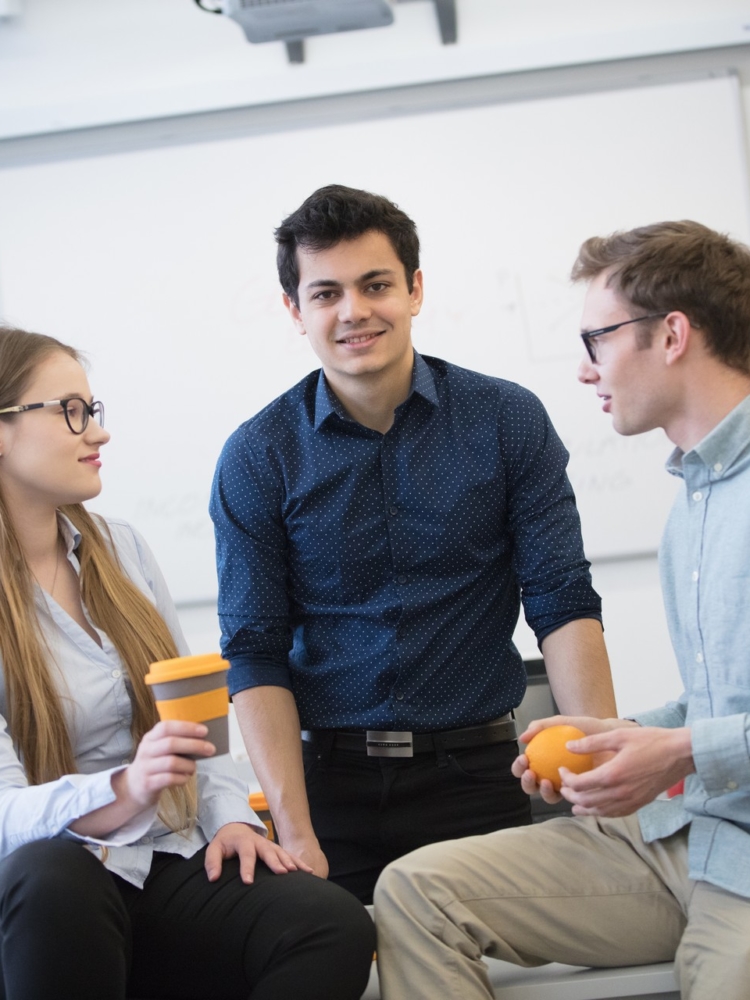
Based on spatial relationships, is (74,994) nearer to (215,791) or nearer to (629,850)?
(215,791)

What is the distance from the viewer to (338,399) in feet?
7.38

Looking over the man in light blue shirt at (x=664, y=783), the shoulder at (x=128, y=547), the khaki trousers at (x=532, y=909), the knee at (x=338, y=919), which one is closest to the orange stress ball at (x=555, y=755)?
the man in light blue shirt at (x=664, y=783)

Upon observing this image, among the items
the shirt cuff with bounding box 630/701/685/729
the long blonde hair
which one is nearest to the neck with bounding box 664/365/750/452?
the shirt cuff with bounding box 630/701/685/729

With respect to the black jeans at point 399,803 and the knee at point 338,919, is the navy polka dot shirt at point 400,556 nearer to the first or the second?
the black jeans at point 399,803

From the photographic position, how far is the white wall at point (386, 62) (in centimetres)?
375

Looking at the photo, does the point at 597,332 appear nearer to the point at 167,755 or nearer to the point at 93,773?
the point at 167,755

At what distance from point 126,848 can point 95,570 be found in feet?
1.60

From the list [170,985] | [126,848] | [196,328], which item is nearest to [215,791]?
[126,848]

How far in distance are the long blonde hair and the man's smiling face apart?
47 cm

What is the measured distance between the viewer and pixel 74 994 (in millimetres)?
1411

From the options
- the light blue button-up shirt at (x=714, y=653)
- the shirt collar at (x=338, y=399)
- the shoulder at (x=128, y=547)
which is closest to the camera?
the light blue button-up shirt at (x=714, y=653)

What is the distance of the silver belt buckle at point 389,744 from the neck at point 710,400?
78 centimetres

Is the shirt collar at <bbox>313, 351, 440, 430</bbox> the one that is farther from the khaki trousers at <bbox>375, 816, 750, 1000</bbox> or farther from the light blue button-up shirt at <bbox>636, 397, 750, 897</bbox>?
the khaki trousers at <bbox>375, 816, 750, 1000</bbox>

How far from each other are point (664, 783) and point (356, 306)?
1.06m
